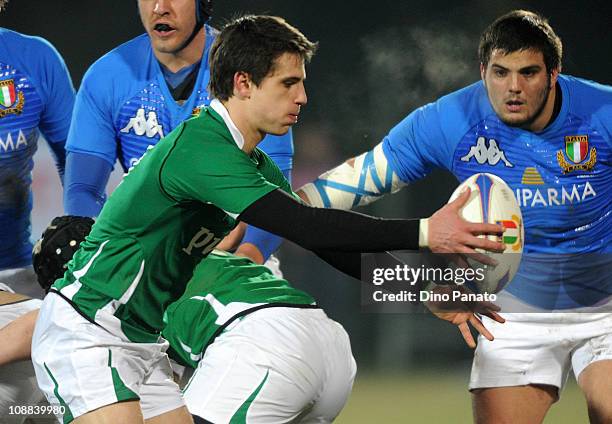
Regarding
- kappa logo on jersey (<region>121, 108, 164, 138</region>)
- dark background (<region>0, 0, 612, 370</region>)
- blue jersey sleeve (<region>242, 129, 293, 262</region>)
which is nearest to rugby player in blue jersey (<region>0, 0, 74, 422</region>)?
dark background (<region>0, 0, 612, 370</region>)

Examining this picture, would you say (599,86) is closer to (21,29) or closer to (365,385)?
(365,385)

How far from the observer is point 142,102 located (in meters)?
3.92

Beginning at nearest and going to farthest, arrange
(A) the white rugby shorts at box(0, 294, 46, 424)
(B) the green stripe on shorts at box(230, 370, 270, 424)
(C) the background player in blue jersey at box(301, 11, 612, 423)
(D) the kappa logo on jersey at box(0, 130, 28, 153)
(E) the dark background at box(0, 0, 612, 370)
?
1. (B) the green stripe on shorts at box(230, 370, 270, 424)
2. (A) the white rugby shorts at box(0, 294, 46, 424)
3. (C) the background player in blue jersey at box(301, 11, 612, 423)
4. (D) the kappa logo on jersey at box(0, 130, 28, 153)
5. (E) the dark background at box(0, 0, 612, 370)

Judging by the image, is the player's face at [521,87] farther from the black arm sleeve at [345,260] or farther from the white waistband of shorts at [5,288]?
the white waistband of shorts at [5,288]

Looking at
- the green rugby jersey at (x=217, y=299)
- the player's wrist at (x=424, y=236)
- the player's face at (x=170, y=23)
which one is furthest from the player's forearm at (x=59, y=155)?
the player's wrist at (x=424, y=236)

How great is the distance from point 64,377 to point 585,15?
264 cm

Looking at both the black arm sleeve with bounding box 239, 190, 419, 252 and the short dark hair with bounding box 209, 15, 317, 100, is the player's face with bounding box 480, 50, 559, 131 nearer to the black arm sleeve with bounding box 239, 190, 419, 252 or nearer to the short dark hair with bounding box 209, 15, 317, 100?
the short dark hair with bounding box 209, 15, 317, 100

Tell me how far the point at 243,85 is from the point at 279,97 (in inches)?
3.9

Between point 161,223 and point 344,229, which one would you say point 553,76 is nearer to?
point 344,229

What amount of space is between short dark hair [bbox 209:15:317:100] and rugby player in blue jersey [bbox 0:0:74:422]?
4.88 feet

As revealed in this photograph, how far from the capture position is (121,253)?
267cm

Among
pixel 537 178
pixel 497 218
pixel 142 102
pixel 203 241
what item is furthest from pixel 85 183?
pixel 537 178

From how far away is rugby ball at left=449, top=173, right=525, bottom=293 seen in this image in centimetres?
328

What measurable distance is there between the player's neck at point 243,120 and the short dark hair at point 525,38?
1314 millimetres
